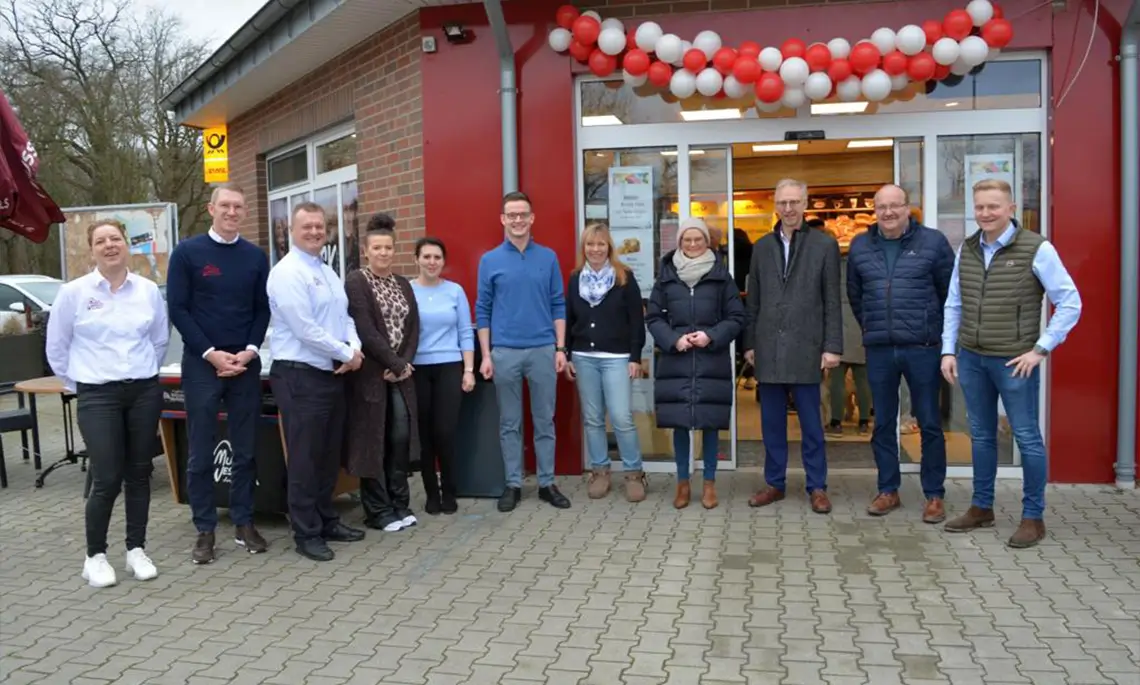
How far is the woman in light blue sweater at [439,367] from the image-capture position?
588 cm

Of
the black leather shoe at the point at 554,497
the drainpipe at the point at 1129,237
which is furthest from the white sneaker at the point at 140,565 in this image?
the drainpipe at the point at 1129,237

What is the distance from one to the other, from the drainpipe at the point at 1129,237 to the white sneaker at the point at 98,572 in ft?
20.2

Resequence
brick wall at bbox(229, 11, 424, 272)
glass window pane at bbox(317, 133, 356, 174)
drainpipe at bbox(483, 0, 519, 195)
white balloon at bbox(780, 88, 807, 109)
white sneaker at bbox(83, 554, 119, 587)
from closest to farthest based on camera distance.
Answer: white sneaker at bbox(83, 554, 119, 587), white balloon at bbox(780, 88, 807, 109), drainpipe at bbox(483, 0, 519, 195), brick wall at bbox(229, 11, 424, 272), glass window pane at bbox(317, 133, 356, 174)

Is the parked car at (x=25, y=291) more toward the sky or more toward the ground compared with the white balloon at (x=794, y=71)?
more toward the ground

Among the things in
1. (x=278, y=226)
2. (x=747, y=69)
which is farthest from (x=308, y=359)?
(x=278, y=226)

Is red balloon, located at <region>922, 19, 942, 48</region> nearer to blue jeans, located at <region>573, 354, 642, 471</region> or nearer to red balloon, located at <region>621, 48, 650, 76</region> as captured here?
red balloon, located at <region>621, 48, 650, 76</region>

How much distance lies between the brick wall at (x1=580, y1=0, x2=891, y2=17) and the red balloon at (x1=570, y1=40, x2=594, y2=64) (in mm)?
362

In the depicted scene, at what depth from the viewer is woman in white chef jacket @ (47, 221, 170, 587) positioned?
470 cm

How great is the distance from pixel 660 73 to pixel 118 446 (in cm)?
404

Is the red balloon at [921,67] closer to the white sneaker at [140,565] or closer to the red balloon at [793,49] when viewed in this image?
the red balloon at [793,49]

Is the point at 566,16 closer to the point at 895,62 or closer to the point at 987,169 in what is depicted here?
the point at 895,62

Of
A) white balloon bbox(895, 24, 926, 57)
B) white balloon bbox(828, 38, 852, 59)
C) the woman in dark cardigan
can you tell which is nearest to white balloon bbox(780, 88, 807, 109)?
white balloon bbox(828, 38, 852, 59)

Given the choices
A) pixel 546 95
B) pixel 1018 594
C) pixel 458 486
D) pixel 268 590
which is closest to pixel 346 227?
pixel 546 95

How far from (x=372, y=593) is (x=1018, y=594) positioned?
9.96 feet
